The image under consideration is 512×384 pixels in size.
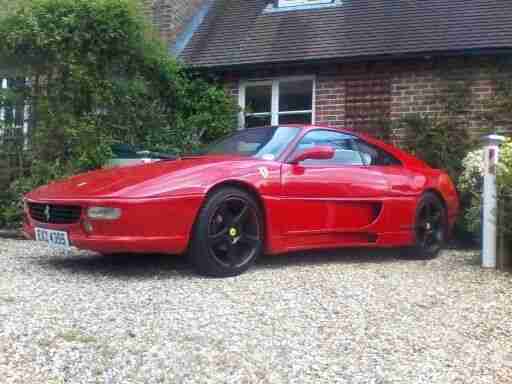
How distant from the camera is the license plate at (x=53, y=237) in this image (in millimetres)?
4867

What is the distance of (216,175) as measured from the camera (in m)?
4.98

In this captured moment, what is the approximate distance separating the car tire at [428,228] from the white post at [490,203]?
664mm

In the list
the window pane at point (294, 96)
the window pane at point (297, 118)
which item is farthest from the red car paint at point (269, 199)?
the window pane at point (294, 96)

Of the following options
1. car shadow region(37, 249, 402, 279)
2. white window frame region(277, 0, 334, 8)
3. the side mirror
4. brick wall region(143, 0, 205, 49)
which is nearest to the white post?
car shadow region(37, 249, 402, 279)

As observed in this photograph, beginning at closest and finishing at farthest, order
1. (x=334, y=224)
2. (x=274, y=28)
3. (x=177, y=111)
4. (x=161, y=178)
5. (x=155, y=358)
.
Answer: (x=155, y=358), (x=161, y=178), (x=334, y=224), (x=177, y=111), (x=274, y=28)

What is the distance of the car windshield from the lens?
18.4 feet

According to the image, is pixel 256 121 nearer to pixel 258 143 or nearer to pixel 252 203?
pixel 258 143

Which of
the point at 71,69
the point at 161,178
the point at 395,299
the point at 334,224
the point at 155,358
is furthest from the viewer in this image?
the point at 71,69

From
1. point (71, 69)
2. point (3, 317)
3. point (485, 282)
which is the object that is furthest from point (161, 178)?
point (71, 69)

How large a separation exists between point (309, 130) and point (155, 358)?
3225 millimetres

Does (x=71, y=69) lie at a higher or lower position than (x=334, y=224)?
higher

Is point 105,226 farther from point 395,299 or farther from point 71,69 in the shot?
point 71,69

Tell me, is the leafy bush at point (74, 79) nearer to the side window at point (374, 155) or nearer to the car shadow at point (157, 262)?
the car shadow at point (157, 262)

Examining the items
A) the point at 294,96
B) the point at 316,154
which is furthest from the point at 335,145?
the point at 294,96
